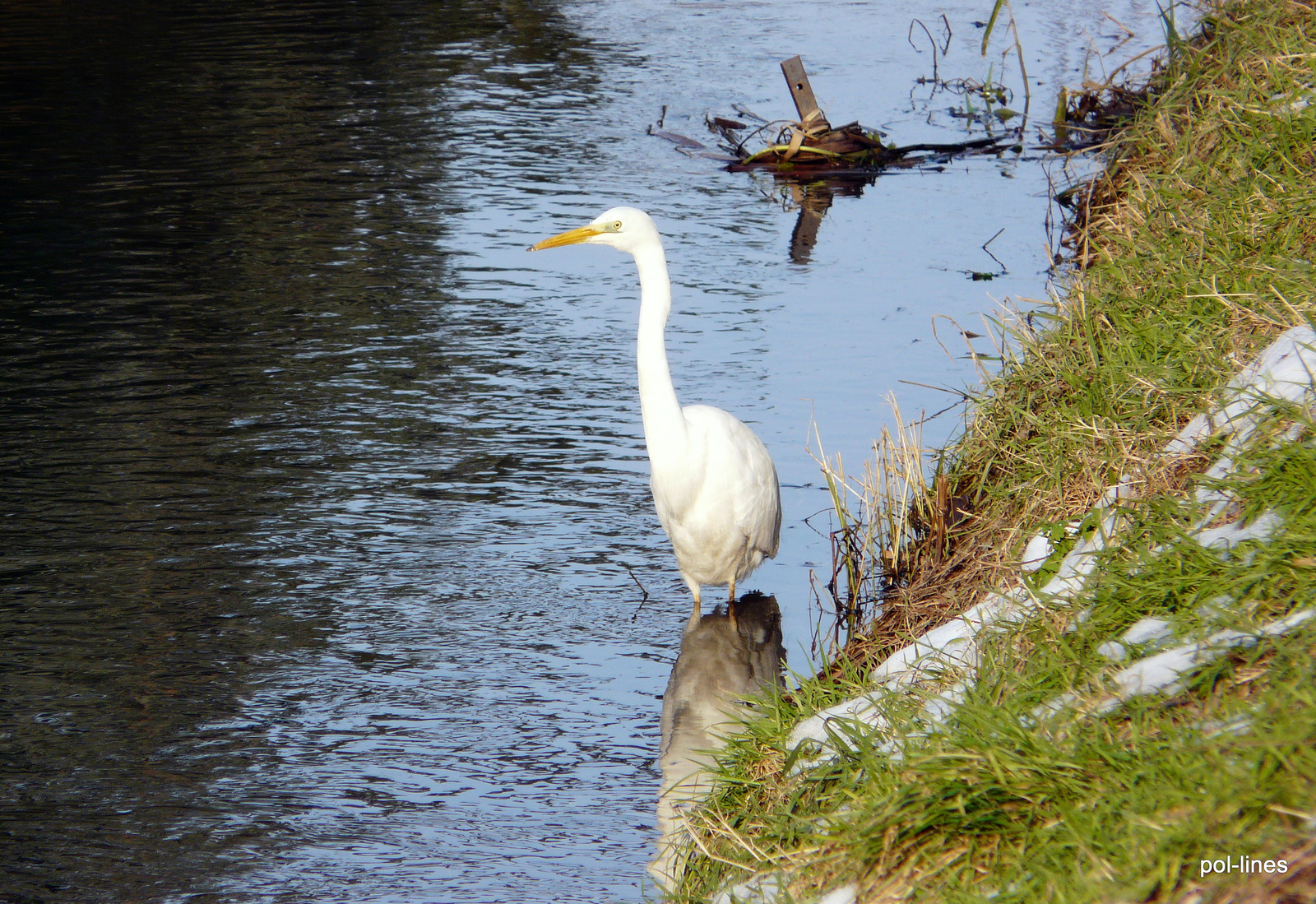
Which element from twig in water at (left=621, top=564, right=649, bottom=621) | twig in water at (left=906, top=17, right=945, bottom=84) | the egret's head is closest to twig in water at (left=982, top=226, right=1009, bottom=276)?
twig in water at (left=621, top=564, right=649, bottom=621)

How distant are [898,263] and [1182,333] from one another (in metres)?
6.23

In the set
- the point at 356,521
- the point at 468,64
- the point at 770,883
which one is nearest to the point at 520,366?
the point at 356,521

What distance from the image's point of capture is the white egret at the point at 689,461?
226 inches

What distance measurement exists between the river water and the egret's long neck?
3.02 ft

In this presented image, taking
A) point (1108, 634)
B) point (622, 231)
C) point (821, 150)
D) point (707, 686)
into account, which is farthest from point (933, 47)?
point (1108, 634)

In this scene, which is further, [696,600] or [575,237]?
[696,600]

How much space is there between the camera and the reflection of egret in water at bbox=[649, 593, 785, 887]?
14.9ft

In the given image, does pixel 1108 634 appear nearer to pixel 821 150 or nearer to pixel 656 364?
pixel 656 364

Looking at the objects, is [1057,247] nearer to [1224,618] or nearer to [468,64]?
[1224,618]

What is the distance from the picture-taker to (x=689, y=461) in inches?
231

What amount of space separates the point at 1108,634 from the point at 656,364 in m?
2.79

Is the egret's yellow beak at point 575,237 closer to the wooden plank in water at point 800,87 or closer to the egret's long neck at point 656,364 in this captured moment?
the egret's long neck at point 656,364

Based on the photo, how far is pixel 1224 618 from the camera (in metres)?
2.94

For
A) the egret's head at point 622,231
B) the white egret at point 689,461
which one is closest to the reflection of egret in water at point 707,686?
the white egret at point 689,461
